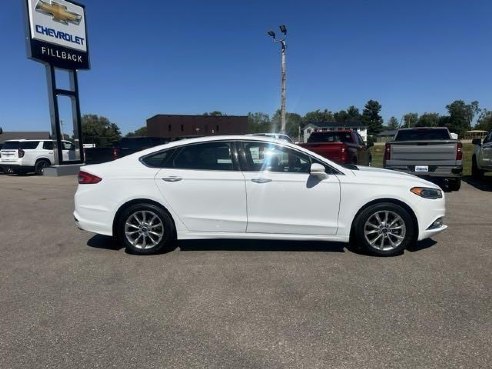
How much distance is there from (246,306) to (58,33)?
20.0 metres

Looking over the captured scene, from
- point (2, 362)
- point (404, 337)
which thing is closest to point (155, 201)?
point (2, 362)

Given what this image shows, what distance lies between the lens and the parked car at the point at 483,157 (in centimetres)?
1246

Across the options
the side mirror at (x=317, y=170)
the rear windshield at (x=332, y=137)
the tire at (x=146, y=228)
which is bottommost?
the tire at (x=146, y=228)

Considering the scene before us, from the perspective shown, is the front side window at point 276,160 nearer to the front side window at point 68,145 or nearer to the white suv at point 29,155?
the white suv at point 29,155

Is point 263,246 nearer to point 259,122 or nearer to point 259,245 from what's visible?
point 259,245

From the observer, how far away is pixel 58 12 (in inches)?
764

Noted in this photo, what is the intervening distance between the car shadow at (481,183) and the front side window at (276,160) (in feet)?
29.0

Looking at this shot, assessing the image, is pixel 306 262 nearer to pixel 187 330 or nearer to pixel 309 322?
pixel 309 322

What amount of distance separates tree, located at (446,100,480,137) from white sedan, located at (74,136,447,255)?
4916 inches

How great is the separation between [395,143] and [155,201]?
305 inches

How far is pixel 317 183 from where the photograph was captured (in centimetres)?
519

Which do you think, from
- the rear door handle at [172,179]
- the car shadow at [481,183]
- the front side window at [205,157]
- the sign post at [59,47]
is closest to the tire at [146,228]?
the rear door handle at [172,179]

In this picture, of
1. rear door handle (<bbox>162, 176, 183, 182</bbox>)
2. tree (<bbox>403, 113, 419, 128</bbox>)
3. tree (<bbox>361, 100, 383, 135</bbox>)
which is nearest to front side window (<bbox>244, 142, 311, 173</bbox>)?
rear door handle (<bbox>162, 176, 183, 182</bbox>)

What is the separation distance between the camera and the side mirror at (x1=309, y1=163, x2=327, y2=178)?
16.7 ft
